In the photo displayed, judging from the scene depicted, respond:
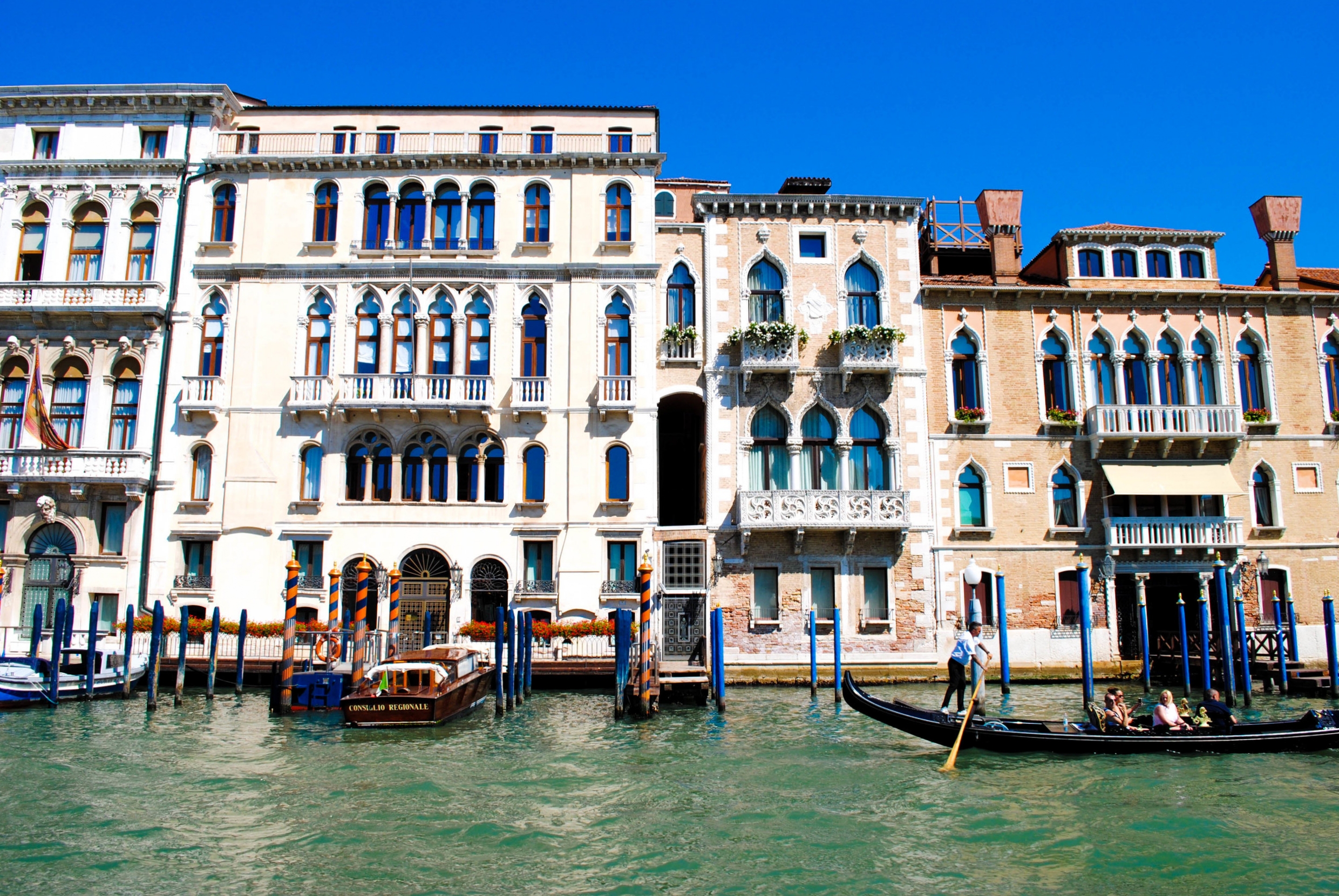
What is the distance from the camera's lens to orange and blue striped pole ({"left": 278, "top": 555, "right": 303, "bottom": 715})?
17.1 meters

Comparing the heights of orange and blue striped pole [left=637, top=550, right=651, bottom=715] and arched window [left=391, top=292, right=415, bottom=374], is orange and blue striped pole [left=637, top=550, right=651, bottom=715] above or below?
below

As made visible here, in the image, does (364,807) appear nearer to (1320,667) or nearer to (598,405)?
(598,405)

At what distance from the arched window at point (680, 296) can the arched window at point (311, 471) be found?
28.7 ft

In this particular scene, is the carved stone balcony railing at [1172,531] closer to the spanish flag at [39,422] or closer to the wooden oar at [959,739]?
the wooden oar at [959,739]

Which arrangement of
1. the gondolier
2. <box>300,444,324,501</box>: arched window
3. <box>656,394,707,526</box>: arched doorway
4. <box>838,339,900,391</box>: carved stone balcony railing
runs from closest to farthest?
the gondolier
<box>838,339,900,391</box>: carved stone balcony railing
<box>300,444,324,501</box>: arched window
<box>656,394,707,526</box>: arched doorway

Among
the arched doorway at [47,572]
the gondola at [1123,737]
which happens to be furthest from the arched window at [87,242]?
the gondola at [1123,737]

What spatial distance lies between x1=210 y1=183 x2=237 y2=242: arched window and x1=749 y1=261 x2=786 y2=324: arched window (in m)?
12.6

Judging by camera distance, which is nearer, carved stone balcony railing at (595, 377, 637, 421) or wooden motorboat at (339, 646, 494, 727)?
wooden motorboat at (339, 646, 494, 727)

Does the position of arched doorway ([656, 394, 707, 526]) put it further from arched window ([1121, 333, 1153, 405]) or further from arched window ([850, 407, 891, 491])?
arched window ([1121, 333, 1153, 405])

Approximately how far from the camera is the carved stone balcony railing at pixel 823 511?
21.6m

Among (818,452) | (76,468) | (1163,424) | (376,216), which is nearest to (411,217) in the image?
(376,216)

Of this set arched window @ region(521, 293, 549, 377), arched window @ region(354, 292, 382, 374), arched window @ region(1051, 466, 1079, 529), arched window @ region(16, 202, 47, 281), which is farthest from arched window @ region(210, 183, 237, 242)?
arched window @ region(1051, 466, 1079, 529)

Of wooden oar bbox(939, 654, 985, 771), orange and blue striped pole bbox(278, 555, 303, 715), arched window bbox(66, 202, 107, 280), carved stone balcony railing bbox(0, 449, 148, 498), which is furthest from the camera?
arched window bbox(66, 202, 107, 280)

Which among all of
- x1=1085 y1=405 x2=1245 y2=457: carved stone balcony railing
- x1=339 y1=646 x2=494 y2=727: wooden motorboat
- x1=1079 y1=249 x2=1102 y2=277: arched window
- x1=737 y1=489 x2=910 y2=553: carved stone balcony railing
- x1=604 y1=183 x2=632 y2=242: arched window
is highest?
x1=604 y1=183 x2=632 y2=242: arched window
